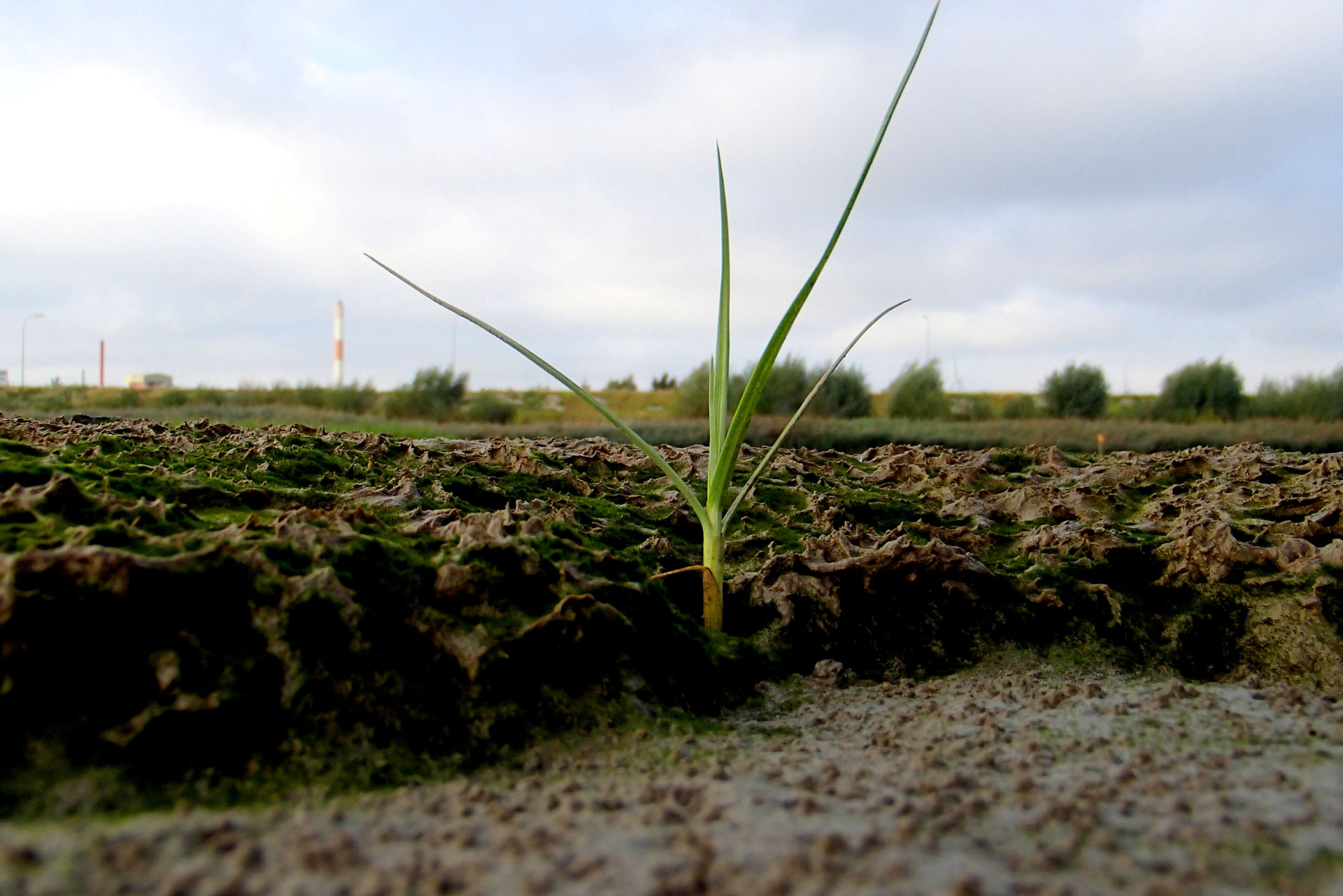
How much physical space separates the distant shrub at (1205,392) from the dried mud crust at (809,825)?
18.5m

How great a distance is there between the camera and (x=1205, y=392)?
17938mm

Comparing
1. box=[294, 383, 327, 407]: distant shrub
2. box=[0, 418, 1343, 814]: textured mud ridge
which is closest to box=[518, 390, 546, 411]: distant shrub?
box=[294, 383, 327, 407]: distant shrub

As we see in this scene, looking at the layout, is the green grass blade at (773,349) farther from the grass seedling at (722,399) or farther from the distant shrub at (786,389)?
the distant shrub at (786,389)

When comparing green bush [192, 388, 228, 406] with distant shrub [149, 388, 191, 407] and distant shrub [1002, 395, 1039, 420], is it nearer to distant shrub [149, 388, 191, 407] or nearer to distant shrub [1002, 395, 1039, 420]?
distant shrub [149, 388, 191, 407]

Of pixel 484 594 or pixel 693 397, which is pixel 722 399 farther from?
pixel 693 397

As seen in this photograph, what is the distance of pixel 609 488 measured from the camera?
3.12m

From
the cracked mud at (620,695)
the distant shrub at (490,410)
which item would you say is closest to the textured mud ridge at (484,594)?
the cracked mud at (620,695)

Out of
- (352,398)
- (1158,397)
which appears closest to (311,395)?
(352,398)

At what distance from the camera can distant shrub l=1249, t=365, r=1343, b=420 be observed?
16422 mm

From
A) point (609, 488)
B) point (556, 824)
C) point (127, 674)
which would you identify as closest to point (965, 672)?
point (556, 824)

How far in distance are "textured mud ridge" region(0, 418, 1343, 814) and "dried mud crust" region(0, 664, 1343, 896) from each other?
0.14 m

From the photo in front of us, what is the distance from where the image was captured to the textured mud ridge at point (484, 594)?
4.36 feet

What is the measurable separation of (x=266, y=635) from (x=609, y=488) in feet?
5.62

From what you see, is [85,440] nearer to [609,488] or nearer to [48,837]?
[609,488]
